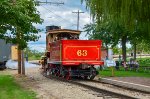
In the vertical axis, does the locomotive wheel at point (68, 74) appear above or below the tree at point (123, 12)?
below

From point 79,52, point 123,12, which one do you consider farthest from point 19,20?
point 123,12

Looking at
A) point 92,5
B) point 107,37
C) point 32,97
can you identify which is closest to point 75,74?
point 32,97

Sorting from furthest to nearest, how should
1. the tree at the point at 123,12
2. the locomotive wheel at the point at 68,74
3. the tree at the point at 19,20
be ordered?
1. the locomotive wheel at the point at 68,74
2. the tree at the point at 19,20
3. the tree at the point at 123,12

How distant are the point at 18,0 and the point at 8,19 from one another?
1.64 m

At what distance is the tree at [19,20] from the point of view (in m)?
26.9

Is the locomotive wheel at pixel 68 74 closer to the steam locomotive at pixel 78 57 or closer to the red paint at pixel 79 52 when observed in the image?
the steam locomotive at pixel 78 57

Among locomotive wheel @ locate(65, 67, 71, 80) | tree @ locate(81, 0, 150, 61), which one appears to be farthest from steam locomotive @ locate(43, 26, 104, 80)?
tree @ locate(81, 0, 150, 61)

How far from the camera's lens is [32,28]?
3128cm

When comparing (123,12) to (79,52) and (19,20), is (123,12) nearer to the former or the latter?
(19,20)

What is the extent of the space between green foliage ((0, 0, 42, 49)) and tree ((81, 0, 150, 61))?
1326 centimetres

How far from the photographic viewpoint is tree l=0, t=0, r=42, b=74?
2694 cm

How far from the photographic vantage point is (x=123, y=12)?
13.5m

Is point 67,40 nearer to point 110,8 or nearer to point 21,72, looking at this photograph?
point 21,72

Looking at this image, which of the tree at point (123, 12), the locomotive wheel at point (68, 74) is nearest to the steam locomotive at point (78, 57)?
the locomotive wheel at point (68, 74)
